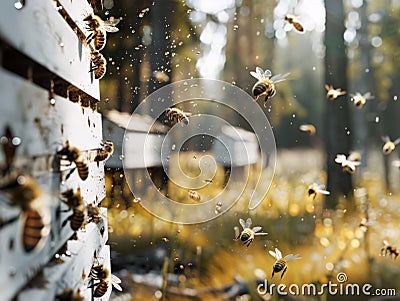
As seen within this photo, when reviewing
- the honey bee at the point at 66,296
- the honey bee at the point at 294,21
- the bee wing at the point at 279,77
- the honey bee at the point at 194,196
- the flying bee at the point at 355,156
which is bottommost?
the honey bee at the point at 66,296

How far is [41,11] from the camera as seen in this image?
84 cm

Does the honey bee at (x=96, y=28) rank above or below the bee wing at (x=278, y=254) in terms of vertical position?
above

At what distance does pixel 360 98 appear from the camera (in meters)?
2.84

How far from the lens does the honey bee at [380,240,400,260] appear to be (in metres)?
2.70

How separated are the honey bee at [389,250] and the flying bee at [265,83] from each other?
92 cm

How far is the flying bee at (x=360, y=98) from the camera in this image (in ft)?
9.29

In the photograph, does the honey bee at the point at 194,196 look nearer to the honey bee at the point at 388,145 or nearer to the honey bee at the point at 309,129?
the honey bee at the point at 309,129

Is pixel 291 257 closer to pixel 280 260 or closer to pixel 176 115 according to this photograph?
pixel 280 260

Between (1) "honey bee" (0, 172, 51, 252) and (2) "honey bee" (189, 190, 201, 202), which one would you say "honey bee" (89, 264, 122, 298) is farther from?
(2) "honey bee" (189, 190, 201, 202)

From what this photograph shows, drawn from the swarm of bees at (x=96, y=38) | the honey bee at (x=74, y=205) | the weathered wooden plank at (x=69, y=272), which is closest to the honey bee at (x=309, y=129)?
the swarm of bees at (x=96, y=38)

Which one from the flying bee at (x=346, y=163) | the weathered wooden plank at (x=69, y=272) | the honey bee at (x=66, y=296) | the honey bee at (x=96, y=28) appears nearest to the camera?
the weathered wooden plank at (x=69, y=272)

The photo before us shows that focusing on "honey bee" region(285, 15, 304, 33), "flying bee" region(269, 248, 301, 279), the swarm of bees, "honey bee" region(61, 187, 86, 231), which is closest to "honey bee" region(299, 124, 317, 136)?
"honey bee" region(285, 15, 304, 33)

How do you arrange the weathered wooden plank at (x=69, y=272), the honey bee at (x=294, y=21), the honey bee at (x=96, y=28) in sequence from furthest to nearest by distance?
1. the honey bee at (x=294, y=21)
2. the honey bee at (x=96, y=28)
3. the weathered wooden plank at (x=69, y=272)

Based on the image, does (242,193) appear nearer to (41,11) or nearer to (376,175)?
(376,175)
